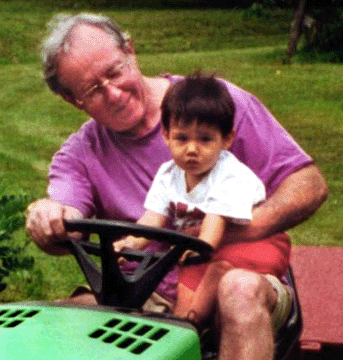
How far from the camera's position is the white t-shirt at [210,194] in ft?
10.8

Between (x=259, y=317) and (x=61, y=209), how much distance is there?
590 millimetres

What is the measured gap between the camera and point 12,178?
29.0 ft

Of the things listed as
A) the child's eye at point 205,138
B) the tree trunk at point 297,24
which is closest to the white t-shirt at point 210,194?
the child's eye at point 205,138

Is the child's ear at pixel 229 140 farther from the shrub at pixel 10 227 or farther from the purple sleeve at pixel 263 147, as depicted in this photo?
the shrub at pixel 10 227

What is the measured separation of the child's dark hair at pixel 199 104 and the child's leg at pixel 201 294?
1.14 ft

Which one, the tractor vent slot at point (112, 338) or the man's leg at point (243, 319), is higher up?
the tractor vent slot at point (112, 338)

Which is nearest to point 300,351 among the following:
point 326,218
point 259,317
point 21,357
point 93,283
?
point 259,317

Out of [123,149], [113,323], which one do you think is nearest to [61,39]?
[123,149]

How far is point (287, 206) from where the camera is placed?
11.3 feet

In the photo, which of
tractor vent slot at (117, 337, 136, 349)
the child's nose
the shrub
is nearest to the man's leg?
the child's nose

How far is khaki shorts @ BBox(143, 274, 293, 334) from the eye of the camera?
3.31m

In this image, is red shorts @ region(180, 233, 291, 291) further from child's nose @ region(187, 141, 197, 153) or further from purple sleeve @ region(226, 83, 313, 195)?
child's nose @ region(187, 141, 197, 153)

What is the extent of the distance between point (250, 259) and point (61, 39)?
0.80m

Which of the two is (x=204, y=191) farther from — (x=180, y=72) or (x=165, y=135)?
(x=180, y=72)
